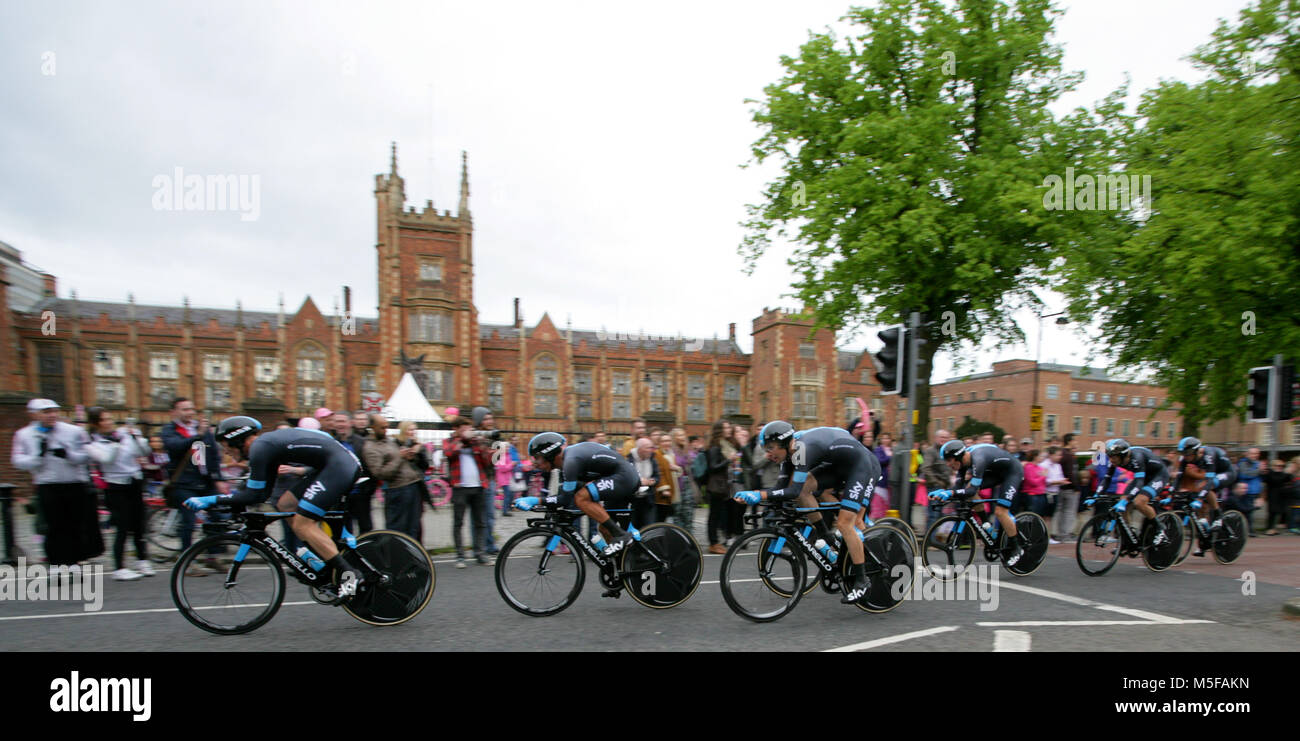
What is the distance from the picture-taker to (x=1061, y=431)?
7038 cm

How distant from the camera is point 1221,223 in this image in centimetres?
1558

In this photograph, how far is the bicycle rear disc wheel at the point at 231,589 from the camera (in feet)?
17.4

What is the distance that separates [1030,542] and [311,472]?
784 centimetres

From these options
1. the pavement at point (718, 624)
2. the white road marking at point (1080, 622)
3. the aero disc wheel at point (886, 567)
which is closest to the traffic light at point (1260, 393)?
the pavement at point (718, 624)

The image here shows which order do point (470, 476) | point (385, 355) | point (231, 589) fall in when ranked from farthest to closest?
point (385, 355) < point (470, 476) < point (231, 589)

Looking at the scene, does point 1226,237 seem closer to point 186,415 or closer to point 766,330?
point 186,415

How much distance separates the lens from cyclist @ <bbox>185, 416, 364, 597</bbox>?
5379 millimetres

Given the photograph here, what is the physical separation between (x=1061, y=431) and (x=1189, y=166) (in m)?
61.8

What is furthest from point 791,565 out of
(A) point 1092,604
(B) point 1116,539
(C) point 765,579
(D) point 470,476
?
(B) point 1116,539

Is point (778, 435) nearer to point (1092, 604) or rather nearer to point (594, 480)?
point (594, 480)

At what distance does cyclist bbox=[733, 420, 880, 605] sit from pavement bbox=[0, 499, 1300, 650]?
557mm

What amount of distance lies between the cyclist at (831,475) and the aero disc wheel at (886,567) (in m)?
0.11

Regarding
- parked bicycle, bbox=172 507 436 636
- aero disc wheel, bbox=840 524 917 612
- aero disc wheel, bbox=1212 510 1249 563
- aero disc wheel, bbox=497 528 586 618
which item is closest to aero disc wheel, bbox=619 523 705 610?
aero disc wheel, bbox=497 528 586 618

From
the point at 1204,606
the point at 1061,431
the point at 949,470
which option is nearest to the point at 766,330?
the point at 1061,431
